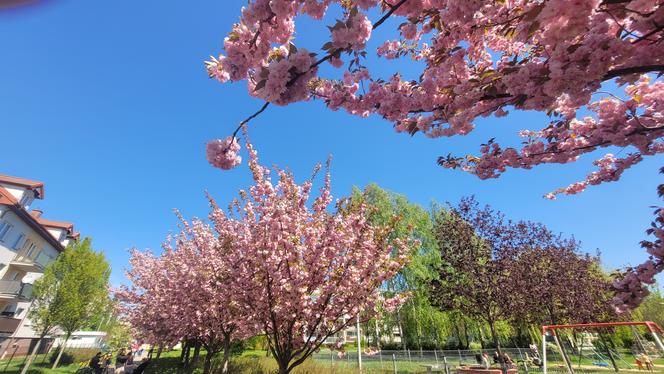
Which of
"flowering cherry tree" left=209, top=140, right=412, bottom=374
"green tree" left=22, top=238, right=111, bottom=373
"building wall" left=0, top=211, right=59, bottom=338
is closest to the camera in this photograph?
"flowering cherry tree" left=209, top=140, right=412, bottom=374

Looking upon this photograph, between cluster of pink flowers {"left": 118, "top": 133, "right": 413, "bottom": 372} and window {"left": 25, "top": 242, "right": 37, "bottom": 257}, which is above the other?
window {"left": 25, "top": 242, "right": 37, "bottom": 257}

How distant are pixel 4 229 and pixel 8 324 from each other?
24.2ft

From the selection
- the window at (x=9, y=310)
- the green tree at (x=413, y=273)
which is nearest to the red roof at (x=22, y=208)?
the window at (x=9, y=310)

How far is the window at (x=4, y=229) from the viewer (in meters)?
20.8

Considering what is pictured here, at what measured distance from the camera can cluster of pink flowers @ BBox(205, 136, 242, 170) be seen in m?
3.81

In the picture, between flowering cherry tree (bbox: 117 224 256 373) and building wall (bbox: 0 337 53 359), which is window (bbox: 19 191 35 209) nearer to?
building wall (bbox: 0 337 53 359)

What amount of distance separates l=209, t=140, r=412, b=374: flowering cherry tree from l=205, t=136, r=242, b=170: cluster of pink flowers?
276 centimetres

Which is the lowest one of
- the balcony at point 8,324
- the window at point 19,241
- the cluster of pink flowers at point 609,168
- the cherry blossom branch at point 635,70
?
the balcony at point 8,324

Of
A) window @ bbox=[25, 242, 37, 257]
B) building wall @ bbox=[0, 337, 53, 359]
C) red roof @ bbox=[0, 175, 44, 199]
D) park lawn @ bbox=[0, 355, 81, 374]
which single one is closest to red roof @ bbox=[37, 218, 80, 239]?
window @ bbox=[25, 242, 37, 257]

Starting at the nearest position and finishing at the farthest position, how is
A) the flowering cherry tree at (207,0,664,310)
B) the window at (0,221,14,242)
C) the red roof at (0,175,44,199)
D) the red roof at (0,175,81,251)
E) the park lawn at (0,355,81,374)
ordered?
the flowering cherry tree at (207,0,664,310)
the park lawn at (0,355,81,374)
the red roof at (0,175,81,251)
the window at (0,221,14,242)
the red roof at (0,175,44,199)

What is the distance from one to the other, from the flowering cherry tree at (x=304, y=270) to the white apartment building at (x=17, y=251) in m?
24.2

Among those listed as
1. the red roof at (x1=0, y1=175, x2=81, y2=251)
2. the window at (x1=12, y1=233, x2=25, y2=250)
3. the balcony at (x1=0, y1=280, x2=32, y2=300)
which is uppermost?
the red roof at (x1=0, y1=175, x2=81, y2=251)

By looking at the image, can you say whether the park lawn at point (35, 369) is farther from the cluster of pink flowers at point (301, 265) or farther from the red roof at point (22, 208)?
the cluster of pink flowers at point (301, 265)

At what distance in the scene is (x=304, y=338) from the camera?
698 centimetres
